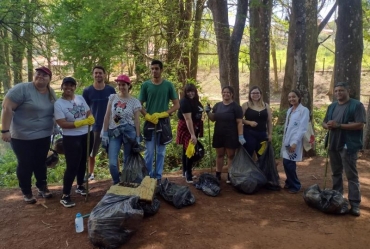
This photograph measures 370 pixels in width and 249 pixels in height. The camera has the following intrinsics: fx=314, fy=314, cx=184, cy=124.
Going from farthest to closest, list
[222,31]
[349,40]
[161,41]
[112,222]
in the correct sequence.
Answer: [161,41], [222,31], [349,40], [112,222]

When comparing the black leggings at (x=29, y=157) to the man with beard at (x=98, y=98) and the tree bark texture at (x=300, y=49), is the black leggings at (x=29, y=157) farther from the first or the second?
the tree bark texture at (x=300, y=49)

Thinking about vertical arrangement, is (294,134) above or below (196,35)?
below

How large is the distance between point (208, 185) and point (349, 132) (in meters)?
2.06

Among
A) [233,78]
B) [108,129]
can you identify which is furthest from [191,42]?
[108,129]

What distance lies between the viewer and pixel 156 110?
4.52 metres

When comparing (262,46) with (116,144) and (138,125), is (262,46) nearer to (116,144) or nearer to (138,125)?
(138,125)

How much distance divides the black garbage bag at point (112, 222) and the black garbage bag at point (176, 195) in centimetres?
79

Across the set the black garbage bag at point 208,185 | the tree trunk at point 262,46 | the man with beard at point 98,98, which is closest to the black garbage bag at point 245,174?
the black garbage bag at point 208,185

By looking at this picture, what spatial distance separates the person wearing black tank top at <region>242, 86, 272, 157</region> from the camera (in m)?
4.80

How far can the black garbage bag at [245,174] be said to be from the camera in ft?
15.3

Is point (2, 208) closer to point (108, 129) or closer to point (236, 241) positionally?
point (108, 129)

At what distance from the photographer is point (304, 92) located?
7.04 m

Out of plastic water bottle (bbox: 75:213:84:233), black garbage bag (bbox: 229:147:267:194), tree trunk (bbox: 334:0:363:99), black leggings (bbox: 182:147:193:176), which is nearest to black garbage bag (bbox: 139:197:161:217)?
plastic water bottle (bbox: 75:213:84:233)

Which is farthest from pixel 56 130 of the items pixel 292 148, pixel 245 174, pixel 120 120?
pixel 292 148
